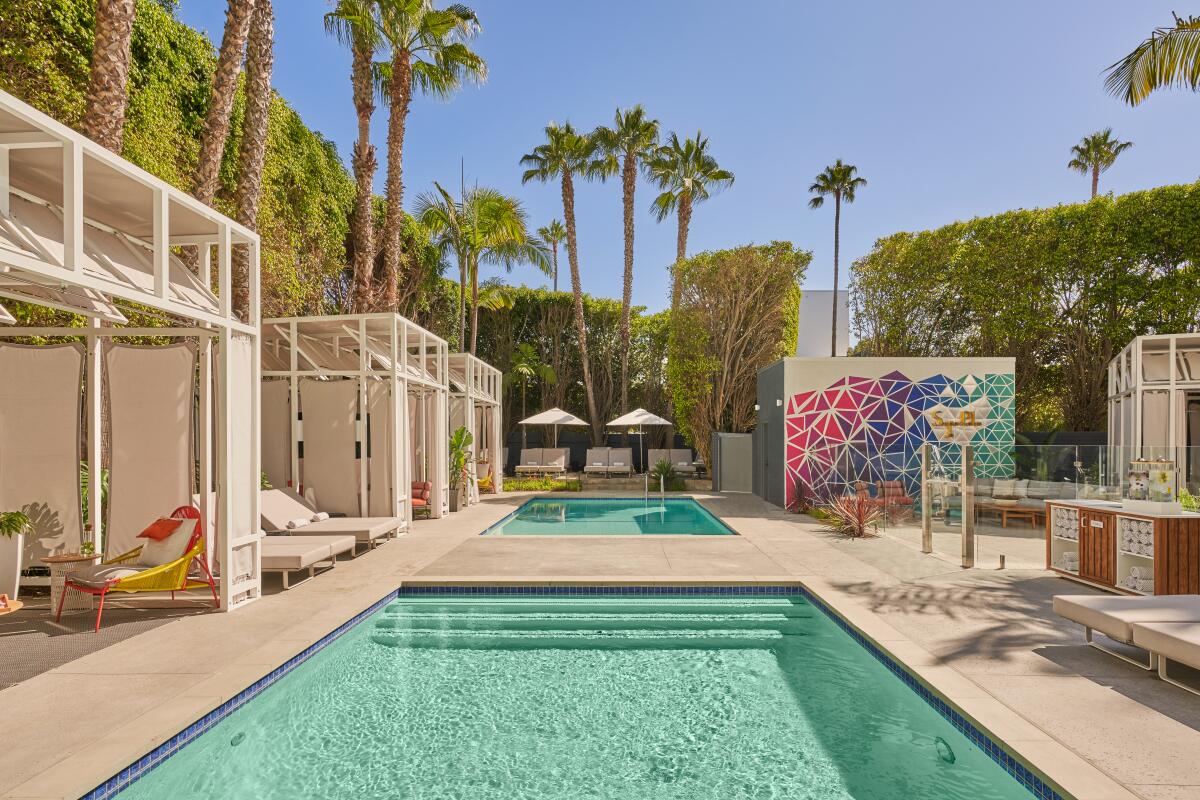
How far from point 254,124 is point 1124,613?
10.9 m

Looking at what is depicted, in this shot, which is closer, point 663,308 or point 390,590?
point 390,590

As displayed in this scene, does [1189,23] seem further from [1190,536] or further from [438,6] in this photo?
[438,6]

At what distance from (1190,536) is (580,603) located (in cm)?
556

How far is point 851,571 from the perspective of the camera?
7375mm

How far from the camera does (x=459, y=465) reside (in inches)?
537

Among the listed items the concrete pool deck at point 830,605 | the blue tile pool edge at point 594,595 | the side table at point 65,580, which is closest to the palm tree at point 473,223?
the concrete pool deck at point 830,605

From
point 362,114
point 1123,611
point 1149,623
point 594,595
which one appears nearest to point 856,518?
point 594,595

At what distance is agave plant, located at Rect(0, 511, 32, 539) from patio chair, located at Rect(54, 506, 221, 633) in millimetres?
831

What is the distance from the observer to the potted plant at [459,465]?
13301mm

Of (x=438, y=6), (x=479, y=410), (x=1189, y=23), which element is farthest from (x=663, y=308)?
(x=1189, y=23)

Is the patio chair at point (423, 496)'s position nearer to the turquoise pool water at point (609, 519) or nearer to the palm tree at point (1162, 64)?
the turquoise pool water at point (609, 519)

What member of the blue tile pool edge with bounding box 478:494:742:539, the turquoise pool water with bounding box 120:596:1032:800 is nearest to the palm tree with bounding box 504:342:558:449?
the blue tile pool edge with bounding box 478:494:742:539

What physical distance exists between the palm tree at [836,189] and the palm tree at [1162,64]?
715 inches

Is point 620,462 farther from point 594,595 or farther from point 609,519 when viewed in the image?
point 594,595
